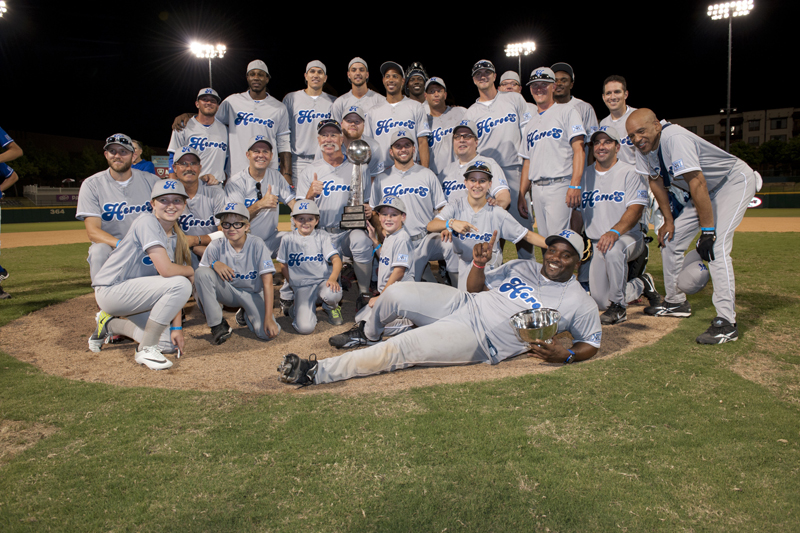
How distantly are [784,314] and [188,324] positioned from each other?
641 cm

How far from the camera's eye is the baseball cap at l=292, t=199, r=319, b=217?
545 centimetres

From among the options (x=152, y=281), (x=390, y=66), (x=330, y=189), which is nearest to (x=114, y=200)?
(x=152, y=281)

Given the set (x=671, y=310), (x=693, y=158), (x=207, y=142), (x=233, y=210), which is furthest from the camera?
(x=207, y=142)

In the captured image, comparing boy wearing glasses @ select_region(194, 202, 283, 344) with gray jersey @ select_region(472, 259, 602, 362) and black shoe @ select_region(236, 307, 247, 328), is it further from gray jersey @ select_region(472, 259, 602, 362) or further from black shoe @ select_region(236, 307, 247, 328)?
gray jersey @ select_region(472, 259, 602, 362)

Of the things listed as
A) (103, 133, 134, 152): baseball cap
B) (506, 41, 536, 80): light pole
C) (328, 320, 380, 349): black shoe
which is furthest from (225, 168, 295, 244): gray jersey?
(506, 41, 536, 80): light pole

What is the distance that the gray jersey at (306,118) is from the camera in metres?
7.04

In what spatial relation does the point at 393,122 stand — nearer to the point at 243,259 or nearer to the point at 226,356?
the point at 243,259

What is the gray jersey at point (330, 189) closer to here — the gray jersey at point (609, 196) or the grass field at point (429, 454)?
the gray jersey at point (609, 196)

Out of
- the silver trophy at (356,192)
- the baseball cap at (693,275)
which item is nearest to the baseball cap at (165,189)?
the silver trophy at (356,192)

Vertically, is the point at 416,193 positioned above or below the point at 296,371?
above

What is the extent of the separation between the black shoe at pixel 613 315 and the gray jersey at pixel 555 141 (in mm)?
1627

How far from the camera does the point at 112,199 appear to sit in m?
4.98

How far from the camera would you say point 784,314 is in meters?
5.25

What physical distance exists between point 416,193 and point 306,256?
4.66 ft
